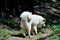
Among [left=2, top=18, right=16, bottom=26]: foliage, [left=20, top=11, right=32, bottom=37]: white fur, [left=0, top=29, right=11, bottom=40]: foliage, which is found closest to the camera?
[left=20, top=11, right=32, bottom=37]: white fur

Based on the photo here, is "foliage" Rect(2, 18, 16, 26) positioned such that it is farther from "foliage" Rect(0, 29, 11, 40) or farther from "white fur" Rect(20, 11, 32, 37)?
"white fur" Rect(20, 11, 32, 37)

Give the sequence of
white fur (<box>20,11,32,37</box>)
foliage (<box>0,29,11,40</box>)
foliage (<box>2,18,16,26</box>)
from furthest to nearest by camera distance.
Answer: foliage (<box>2,18,16,26</box>) < foliage (<box>0,29,11,40</box>) < white fur (<box>20,11,32,37</box>)

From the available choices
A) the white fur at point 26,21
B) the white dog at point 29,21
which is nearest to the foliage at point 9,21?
the white dog at point 29,21

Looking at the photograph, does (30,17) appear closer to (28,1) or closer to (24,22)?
(24,22)

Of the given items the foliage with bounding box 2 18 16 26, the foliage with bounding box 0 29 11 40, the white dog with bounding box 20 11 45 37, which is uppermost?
the white dog with bounding box 20 11 45 37

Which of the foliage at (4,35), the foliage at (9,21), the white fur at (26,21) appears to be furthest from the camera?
the foliage at (9,21)

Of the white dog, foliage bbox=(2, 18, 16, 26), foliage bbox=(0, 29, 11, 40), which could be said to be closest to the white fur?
the white dog

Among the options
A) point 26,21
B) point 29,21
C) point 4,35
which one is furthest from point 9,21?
point 26,21

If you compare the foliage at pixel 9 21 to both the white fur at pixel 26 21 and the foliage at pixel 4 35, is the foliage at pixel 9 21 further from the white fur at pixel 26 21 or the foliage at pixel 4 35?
the white fur at pixel 26 21

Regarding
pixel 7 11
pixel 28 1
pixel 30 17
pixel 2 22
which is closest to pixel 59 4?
pixel 28 1

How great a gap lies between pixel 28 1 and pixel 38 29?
16.5 ft

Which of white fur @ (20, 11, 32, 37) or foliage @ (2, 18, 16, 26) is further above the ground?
white fur @ (20, 11, 32, 37)

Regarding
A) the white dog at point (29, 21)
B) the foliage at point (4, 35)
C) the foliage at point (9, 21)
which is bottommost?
the foliage at point (9, 21)

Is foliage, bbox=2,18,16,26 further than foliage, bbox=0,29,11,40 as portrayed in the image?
Yes
